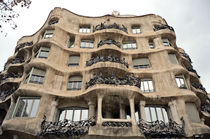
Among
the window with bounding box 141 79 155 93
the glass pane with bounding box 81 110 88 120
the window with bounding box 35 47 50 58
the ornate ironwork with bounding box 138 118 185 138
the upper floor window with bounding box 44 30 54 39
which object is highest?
the upper floor window with bounding box 44 30 54 39

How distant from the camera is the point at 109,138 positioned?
1273 centimetres

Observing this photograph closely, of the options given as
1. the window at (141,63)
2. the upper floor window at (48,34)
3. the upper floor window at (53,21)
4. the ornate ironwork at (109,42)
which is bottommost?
the window at (141,63)

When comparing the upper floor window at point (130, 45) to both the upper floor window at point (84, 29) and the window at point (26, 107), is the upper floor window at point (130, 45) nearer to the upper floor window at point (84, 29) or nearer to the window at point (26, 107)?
the upper floor window at point (84, 29)

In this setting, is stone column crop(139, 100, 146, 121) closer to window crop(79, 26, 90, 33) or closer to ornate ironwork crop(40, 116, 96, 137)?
ornate ironwork crop(40, 116, 96, 137)

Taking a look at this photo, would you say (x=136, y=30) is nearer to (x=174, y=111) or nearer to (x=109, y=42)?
(x=109, y=42)

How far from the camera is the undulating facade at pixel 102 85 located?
1360 cm

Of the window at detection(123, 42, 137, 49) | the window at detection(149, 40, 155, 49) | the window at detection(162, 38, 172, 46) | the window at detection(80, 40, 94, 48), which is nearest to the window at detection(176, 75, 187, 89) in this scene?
the window at detection(162, 38, 172, 46)

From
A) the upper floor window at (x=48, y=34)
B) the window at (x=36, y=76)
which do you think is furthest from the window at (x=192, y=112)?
the upper floor window at (x=48, y=34)

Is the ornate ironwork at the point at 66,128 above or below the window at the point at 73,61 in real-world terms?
below

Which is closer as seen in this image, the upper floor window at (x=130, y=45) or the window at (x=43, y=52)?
the window at (x=43, y=52)

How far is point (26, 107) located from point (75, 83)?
5134 millimetres

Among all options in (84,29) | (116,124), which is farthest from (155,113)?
(84,29)

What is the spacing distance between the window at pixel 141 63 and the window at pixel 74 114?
25.9 feet

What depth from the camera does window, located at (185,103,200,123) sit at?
15314 mm
